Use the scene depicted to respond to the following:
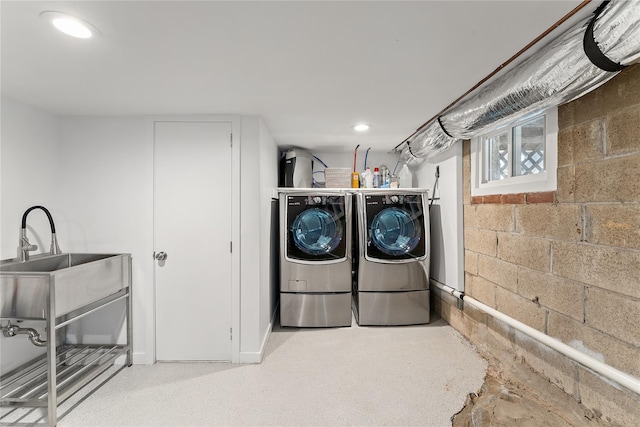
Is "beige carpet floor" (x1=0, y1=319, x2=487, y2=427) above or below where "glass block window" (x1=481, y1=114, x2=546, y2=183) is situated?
below

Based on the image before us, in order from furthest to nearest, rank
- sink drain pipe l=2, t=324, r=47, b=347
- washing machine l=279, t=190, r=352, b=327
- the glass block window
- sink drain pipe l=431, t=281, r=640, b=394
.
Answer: washing machine l=279, t=190, r=352, b=327
the glass block window
sink drain pipe l=2, t=324, r=47, b=347
sink drain pipe l=431, t=281, r=640, b=394

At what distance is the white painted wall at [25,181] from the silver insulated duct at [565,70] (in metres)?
3.25

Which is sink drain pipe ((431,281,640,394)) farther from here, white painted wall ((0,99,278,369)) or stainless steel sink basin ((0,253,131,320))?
stainless steel sink basin ((0,253,131,320))

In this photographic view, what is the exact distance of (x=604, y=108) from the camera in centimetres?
150

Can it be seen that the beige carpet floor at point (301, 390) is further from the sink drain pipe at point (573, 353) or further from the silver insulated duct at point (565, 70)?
the silver insulated duct at point (565, 70)

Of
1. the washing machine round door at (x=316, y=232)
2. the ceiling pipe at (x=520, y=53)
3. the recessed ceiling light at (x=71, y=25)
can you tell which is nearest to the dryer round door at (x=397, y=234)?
the washing machine round door at (x=316, y=232)

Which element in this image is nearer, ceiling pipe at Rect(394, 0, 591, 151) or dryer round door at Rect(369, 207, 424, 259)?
ceiling pipe at Rect(394, 0, 591, 151)

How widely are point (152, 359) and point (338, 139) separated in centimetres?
276

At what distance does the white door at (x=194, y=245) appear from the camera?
8.02ft

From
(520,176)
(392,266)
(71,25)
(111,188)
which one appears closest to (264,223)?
(111,188)

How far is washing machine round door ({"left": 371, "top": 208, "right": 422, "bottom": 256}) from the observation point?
10.4 feet

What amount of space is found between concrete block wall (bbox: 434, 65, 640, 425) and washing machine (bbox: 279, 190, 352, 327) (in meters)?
1.47

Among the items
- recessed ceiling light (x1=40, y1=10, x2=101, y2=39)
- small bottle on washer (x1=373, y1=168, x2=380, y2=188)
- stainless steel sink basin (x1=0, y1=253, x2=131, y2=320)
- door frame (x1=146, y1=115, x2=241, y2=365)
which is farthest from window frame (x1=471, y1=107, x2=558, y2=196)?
stainless steel sink basin (x1=0, y1=253, x2=131, y2=320)

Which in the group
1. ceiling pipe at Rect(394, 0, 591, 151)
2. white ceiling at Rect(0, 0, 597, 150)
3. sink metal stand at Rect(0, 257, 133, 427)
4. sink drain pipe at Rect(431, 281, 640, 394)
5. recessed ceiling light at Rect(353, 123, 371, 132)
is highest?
recessed ceiling light at Rect(353, 123, 371, 132)
